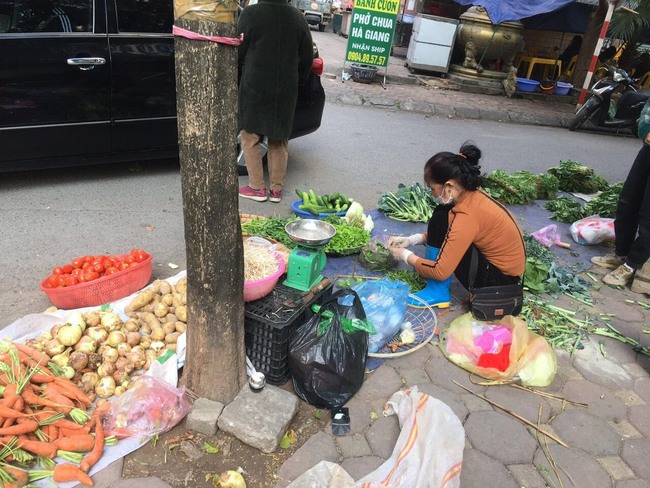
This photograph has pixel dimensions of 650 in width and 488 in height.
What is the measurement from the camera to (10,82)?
4.13 meters

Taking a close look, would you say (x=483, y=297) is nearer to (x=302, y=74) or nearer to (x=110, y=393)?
(x=110, y=393)

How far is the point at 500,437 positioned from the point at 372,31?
9.70 metres

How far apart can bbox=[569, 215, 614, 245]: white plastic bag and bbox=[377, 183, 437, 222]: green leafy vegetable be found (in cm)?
151

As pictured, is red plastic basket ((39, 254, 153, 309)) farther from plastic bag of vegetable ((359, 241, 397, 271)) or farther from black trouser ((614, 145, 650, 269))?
black trouser ((614, 145, 650, 269))

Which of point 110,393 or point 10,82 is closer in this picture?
point 110,393

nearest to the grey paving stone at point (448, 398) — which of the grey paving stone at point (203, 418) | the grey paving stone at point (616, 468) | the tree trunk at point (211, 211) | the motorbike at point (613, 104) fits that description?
the grey paving stone at point (616, 468)

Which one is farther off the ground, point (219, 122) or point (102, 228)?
point (219, 122)

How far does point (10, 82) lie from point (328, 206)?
Answer: 9.52ft

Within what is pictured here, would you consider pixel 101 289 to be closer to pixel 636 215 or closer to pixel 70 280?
pixel 70 280

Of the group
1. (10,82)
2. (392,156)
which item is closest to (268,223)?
(10,82)

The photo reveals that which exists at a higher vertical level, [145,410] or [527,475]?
[145,410]

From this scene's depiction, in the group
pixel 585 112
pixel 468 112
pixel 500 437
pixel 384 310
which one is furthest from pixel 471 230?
pixel 585 112

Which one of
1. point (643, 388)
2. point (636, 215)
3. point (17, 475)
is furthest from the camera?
point (636, 215)

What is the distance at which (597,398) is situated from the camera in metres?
3.04
